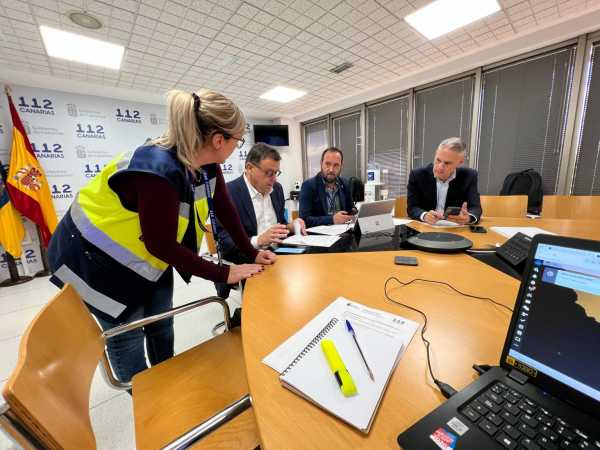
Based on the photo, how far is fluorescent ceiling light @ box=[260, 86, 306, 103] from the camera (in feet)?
14.4

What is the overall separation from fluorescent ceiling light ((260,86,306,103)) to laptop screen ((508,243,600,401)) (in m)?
4.60

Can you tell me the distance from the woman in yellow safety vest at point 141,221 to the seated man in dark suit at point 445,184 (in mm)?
1617

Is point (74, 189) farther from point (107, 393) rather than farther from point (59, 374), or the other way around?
point (59, 374)

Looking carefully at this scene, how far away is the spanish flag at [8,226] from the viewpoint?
10.9 feet

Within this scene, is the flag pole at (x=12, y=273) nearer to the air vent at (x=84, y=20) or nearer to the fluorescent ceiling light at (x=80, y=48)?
the fluorescent ceiling light at (x=80, y=48)

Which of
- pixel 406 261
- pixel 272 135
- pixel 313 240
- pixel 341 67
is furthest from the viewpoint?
pixel 272 135

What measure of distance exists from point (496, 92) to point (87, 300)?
490 cm

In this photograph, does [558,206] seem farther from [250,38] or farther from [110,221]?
[250,38]

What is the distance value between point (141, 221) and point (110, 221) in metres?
0.19

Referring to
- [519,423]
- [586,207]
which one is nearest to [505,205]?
[586,207]

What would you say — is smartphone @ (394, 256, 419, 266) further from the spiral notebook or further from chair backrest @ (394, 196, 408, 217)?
chair backrest @ (394, 196, 408, 217)

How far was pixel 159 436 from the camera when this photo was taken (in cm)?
73

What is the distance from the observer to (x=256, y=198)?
1.95 m

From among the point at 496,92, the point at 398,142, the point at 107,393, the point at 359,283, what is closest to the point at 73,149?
the point at 107,393
